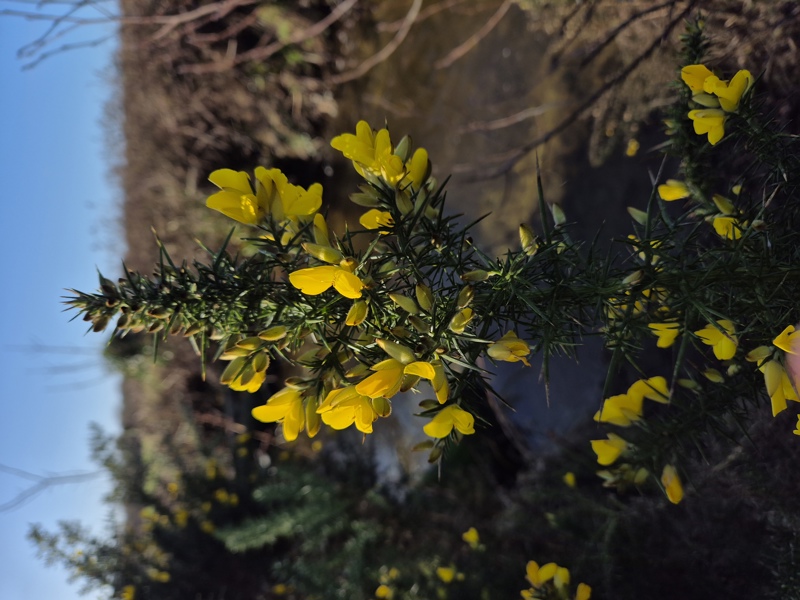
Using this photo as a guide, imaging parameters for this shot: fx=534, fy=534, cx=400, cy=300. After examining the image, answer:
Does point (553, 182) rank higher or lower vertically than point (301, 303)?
higher

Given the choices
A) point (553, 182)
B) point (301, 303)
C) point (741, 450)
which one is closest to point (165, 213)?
point (553, 182)

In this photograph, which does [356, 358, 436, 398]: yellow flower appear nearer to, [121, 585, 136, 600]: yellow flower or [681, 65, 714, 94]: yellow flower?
[681, 65, 714, 94]: yellow flower

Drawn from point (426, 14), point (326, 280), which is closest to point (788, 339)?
point (326, 280)

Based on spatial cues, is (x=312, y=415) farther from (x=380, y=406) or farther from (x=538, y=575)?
(x=538, y=575)

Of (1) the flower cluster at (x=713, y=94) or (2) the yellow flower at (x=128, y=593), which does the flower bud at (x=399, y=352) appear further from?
(2) the yellow flower at (x=128, y=593)

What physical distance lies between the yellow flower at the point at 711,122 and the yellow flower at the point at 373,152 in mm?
647

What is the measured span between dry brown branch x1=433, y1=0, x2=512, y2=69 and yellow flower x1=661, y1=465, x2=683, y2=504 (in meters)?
3.30

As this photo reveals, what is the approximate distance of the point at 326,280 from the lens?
89cm

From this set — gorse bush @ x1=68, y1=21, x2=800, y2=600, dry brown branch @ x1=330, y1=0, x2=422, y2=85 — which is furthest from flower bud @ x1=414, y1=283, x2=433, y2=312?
dry brown branch @ x1=330, y1=0, x2=422, y2=85

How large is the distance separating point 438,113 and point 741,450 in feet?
11.2

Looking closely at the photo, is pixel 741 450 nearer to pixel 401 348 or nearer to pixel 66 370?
pixel 401 348

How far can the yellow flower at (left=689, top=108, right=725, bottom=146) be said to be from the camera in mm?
1127

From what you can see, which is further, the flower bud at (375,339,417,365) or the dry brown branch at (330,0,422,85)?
the dry brown branch at (330,0,422,85)

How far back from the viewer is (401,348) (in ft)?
2.83
